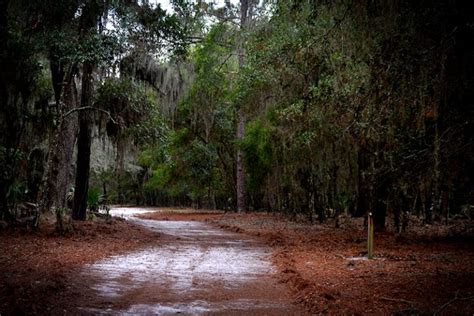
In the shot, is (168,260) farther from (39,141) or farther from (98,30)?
(39,141)

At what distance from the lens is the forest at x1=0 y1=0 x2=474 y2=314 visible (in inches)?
264

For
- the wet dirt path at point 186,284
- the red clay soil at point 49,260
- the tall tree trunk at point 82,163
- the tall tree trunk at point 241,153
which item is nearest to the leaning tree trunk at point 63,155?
the tall tree trunk at point 82,163

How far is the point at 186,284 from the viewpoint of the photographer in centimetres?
785

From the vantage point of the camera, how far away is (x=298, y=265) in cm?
1000

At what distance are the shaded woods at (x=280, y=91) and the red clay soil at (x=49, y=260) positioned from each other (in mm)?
1214

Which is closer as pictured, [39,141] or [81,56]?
[81,56]

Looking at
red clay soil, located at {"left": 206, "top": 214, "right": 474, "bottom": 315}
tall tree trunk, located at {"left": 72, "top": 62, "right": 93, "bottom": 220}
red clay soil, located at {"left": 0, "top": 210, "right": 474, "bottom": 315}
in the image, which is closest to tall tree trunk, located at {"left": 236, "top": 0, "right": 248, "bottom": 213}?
tall tree trunk, located at {"left": 72, "top": 62, "right": 93, "bottom": 220}

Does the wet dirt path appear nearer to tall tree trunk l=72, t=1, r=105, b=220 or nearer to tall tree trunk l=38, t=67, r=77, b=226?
tall tree trunk l=38, t=67, r=77, b=226

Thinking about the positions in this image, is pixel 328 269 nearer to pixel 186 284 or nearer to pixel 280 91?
pixel 186 284

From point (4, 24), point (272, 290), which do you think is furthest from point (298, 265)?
point (4, 24)

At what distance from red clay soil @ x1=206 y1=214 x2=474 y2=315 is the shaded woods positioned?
49.9 inches

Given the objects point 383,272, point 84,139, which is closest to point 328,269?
point 383,272

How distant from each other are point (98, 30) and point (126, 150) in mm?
5381

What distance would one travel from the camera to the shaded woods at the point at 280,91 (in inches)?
266
